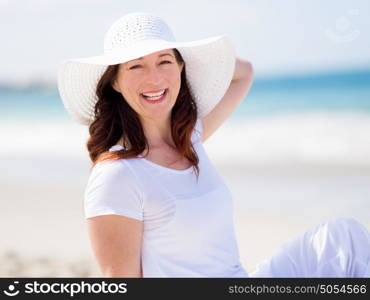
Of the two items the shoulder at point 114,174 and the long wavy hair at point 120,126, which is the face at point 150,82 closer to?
the long wavy hair at point 120,126

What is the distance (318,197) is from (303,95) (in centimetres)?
887

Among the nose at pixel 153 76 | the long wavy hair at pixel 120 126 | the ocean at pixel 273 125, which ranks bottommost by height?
the long wavy hair at pixel 120 126

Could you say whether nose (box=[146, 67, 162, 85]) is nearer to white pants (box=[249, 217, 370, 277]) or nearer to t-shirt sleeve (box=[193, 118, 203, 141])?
t-shirt sleeve (box=[193, 118, 203, 141])

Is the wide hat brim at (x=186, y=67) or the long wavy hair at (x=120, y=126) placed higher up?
the wide hat brim at (x=186, y=67)

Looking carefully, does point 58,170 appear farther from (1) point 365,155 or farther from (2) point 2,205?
(1) point 365,155

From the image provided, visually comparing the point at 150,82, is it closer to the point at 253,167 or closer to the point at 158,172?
the point at 158,172

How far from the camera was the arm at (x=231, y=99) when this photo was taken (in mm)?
2990

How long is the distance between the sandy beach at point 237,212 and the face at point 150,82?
198cm

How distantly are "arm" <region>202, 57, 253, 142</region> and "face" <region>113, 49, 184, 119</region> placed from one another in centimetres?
46

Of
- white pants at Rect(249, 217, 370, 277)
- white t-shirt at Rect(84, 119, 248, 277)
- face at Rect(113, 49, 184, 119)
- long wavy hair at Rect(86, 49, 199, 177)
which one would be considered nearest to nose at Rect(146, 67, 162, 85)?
face at Rect(113, 49, 184, 119)

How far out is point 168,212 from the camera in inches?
89.7

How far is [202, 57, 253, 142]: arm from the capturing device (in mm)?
2990

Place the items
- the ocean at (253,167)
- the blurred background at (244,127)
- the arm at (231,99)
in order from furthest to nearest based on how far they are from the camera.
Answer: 1. the blurred background at (244,127)
2. the ocean at (253,167)
3. the arm at (231,99)

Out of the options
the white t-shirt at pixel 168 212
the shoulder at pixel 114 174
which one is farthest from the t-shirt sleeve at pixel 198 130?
the shoulder at pixel 114 174
